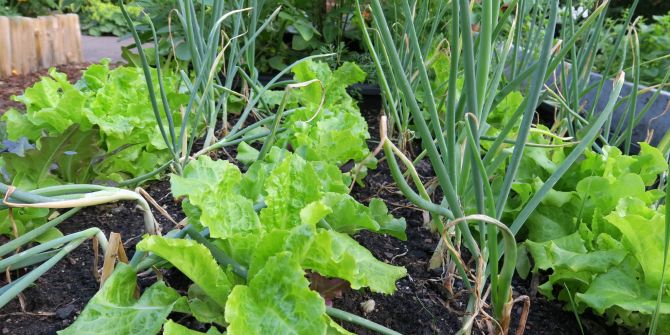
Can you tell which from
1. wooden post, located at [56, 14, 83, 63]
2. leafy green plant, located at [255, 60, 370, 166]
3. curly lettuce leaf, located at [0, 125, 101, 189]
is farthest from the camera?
wooden post, located at [56, 14, 83, 63]

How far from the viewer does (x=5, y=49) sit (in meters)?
3.74

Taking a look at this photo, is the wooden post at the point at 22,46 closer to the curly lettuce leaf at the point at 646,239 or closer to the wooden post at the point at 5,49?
the wooden post at the point at 5,49

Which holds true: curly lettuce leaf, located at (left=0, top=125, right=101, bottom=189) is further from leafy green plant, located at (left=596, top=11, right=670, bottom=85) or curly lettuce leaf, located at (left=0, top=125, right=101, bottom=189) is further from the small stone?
leafy green plant, located at (left=596, top=11, right=670, bottom=85)

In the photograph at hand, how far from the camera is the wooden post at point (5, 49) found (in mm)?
3715

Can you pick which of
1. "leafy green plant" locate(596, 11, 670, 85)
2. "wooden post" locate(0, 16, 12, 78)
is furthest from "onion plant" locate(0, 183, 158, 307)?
"wooden post" locate(0, 16, 12, 78)

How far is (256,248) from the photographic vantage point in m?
0.67

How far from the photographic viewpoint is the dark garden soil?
76cm

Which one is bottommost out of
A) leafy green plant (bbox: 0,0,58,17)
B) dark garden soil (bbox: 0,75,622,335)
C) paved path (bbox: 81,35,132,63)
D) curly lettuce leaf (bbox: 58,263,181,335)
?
paved path (bbox: 81,35,132,63)

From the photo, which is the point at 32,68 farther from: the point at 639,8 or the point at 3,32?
the point at 639,8

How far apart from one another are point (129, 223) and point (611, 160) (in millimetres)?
972

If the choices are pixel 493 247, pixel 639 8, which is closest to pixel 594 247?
pixel 493 247

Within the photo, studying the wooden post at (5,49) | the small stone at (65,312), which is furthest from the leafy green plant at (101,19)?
the small stone at (65,312)

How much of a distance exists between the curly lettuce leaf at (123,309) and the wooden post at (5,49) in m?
3.79

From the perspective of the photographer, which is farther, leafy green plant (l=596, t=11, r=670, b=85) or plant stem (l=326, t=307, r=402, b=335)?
leafy green plant (l=596, t=11, r=670, b=85)
